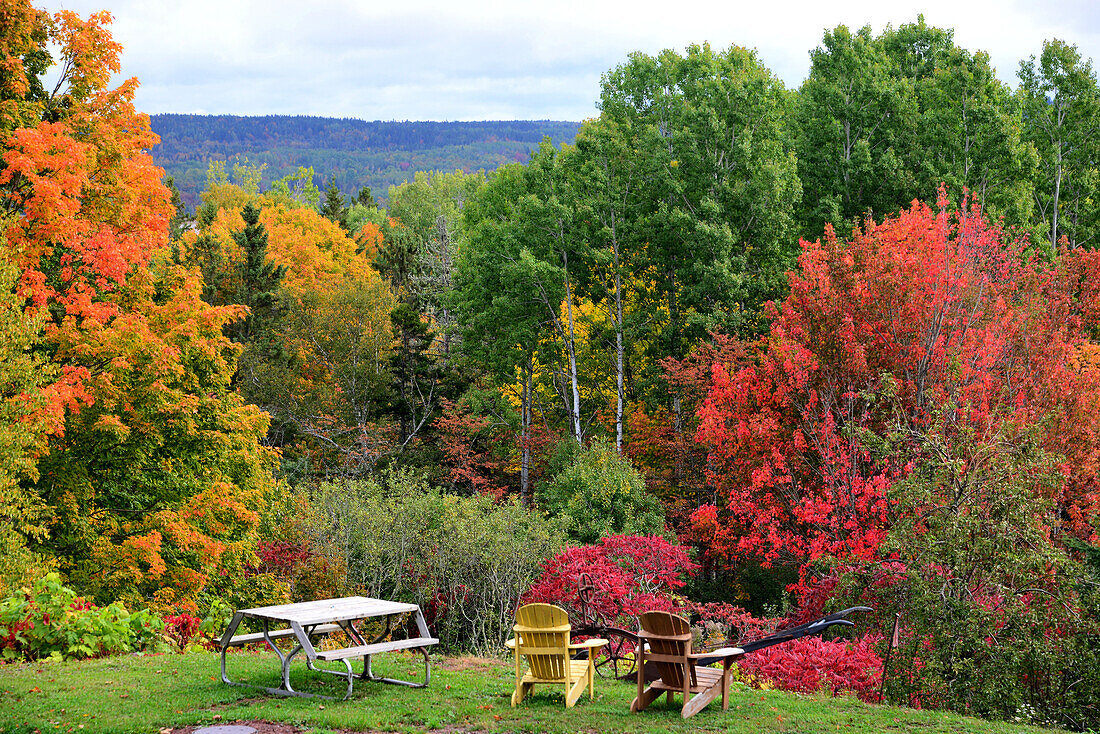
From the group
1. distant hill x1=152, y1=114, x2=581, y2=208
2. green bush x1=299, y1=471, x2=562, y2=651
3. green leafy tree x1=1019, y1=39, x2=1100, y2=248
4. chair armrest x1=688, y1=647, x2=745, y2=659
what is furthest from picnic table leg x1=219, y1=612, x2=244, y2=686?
distant hill x1=152, y1=114, x2=581, y2=208

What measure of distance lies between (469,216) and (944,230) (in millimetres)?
17648

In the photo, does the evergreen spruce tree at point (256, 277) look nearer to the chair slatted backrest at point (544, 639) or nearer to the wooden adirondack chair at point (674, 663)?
the chair slatted backrest at point (544, 639)

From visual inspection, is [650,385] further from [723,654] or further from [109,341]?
[723,654]

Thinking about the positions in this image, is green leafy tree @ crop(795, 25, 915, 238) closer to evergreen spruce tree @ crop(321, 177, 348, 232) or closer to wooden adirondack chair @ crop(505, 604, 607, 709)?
wooden adirondack chair @ crop(505, 604, 607, 709)

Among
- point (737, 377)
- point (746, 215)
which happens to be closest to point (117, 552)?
point (737, 377)

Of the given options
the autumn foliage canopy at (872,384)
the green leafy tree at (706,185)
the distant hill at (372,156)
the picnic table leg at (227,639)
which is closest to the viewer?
the picnic table leg at (227,639)

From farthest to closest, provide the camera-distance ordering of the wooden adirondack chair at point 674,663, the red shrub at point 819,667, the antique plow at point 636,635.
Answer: the red shrub at point 819,667 → the antique plow at point 636,635 → the wooden adirondack chair at point 674,663

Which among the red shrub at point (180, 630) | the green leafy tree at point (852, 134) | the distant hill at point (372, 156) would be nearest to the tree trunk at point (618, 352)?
the green leafy tree at point (852, 134)

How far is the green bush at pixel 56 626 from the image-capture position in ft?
28.7

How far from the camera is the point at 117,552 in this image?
13531 millimetres

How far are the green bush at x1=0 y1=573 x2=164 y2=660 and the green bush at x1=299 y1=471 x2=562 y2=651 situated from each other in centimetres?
692

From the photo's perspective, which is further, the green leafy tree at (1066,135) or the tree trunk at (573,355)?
the green leafy tree at (1066,135)

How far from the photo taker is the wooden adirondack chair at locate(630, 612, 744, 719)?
7004mm

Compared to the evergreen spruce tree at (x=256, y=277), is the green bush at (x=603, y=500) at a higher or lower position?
lower
